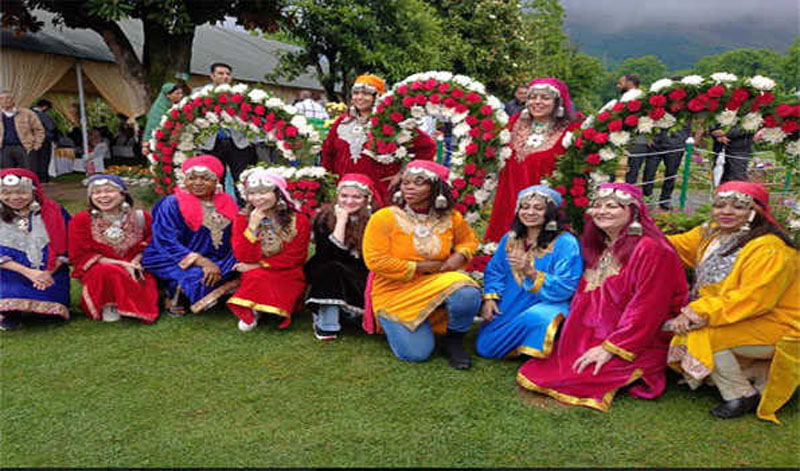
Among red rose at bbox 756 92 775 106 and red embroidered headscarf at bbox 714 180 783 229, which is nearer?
red embroidered headscarf at bbox 714 180 783 229

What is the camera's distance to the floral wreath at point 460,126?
502cm

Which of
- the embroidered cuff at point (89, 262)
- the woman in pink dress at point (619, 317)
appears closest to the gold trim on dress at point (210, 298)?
the embroidered cuff at point (89, 262)

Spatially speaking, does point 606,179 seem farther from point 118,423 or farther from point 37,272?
point 37,272

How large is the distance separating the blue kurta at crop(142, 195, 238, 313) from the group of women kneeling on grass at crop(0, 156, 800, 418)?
1 centimetres

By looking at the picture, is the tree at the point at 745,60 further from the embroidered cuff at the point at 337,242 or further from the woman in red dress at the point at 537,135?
the embroidered cuff at the point at 337,242

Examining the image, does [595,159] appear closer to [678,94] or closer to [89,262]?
[678,94]

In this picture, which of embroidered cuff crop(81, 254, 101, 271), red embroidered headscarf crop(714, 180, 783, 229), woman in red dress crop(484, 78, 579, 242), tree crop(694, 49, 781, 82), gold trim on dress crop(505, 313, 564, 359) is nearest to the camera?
red embroidered headscarf crop(714, 180, 783, 229)

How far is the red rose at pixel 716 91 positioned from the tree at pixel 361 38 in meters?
12.3

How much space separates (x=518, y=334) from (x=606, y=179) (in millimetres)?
1579

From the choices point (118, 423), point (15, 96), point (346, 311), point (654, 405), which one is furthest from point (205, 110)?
point (15, 96)

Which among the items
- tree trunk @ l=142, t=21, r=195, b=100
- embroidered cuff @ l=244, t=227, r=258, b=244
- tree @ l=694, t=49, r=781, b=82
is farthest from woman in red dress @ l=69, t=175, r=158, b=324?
tree @ l=694, t=49, r=781, b=82

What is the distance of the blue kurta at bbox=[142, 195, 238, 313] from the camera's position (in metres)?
4.57

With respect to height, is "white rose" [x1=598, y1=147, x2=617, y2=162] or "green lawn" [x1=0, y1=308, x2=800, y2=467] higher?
"white rose" [x1=598, y1=147, x2=617, y2=162]

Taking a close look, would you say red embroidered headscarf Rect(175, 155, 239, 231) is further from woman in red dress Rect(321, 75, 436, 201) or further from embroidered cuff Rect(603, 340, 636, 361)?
embroidered cuff Rect(603, 340, 636, 361)
